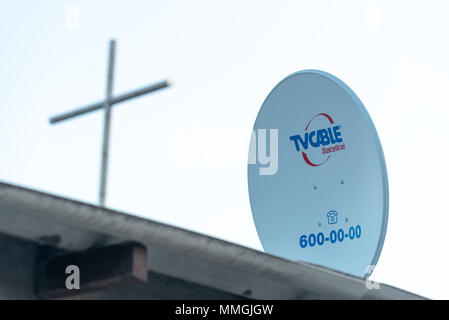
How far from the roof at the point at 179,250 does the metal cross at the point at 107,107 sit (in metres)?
0.53

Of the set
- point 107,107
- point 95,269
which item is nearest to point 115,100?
point 107,107

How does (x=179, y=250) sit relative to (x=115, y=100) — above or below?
below

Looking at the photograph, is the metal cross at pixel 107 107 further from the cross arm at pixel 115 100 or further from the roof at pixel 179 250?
the roof at pixel 179 250

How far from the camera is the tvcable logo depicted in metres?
10.1

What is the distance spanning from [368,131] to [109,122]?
10.7ft

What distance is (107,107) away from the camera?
25.9ft

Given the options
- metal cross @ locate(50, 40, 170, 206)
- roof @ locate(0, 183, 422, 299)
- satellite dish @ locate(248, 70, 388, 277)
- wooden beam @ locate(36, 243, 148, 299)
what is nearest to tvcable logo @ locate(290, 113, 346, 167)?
satellite dish @ locate(248, 70, 388, 277)

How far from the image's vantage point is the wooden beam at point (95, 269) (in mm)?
6668

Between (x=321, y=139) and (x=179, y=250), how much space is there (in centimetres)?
407

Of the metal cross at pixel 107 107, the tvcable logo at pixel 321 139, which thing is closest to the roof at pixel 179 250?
the metal cross at pixel 107 107

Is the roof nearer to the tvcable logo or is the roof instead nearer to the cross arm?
the cross arm

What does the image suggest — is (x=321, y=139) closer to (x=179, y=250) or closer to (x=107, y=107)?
(x=107, y=107)
